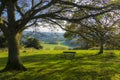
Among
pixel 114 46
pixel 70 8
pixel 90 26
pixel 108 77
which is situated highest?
pixel 70 8

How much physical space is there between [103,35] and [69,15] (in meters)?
3.20

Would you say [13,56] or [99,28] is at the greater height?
[99,28]

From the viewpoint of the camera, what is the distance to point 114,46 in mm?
18938

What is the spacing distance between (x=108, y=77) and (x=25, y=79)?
559 centimetres

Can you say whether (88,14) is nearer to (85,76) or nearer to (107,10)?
(107,10)

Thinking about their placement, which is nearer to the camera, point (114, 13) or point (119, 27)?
point (114, 13)

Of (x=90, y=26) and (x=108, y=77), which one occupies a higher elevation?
(x=90, y=26)

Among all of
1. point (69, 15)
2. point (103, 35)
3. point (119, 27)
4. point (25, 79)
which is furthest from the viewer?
point (119, 27)

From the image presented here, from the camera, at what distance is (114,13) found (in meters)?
18.2

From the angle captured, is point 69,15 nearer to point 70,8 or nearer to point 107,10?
point 70,8

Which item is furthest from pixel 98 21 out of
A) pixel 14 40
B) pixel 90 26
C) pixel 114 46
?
pixel 14 40

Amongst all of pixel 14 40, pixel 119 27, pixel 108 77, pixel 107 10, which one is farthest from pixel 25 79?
pixel 119 27

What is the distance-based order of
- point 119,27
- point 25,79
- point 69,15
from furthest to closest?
point 119,27
point 69,15
point 25,79

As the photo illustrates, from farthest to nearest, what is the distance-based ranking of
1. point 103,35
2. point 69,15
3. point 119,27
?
point 119,27
point 69,15
point 103,35
